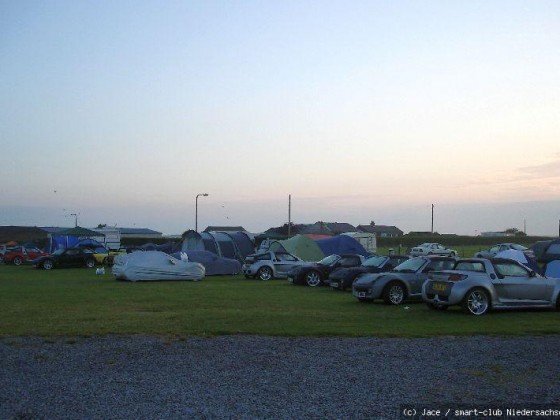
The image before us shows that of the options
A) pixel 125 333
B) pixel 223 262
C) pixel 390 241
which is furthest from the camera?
pixel 390 241

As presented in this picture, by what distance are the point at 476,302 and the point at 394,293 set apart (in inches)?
113

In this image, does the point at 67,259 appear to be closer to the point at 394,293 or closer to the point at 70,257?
the point at 70,257

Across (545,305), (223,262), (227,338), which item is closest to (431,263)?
(545,305)

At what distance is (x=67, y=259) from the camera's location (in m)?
38.8

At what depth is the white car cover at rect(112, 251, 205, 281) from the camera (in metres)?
27.2

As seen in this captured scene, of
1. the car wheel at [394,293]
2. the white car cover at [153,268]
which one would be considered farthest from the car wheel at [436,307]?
the white car cover at [153,268]

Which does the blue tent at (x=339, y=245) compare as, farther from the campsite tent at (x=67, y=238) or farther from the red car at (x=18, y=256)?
the campsite tent at (x=67, y=238)

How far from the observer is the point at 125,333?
11.9m

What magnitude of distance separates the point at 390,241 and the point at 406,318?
71.0m

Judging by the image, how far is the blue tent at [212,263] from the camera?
3186cm

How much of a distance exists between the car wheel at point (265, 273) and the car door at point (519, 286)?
14.7 meters

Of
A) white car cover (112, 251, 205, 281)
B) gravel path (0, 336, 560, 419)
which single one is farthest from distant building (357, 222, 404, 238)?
gravel path (0, 336, 560, 419)

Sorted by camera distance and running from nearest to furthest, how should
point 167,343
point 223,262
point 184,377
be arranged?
point 184,377 < point 167,343 < point 223,262

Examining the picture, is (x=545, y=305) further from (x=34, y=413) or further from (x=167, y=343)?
(x=34, y=413)
